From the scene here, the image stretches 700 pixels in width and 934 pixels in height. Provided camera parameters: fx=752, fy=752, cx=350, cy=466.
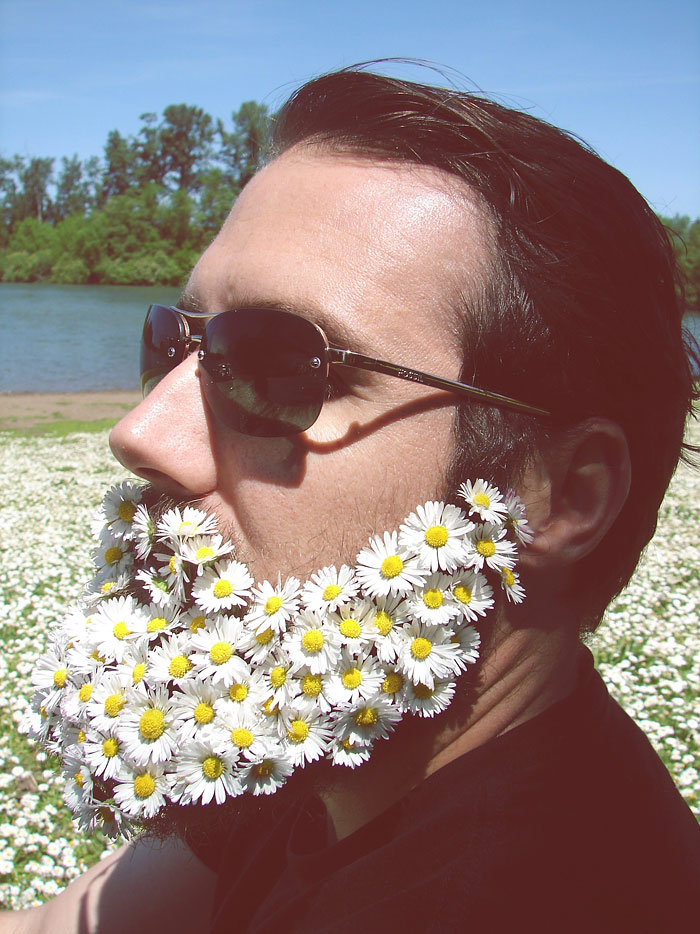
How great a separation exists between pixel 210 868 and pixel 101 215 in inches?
4296

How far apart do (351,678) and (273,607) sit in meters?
0.23

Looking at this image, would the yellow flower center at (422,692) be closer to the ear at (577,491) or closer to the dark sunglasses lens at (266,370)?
the ear at (577,491)

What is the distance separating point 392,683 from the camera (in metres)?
1.62

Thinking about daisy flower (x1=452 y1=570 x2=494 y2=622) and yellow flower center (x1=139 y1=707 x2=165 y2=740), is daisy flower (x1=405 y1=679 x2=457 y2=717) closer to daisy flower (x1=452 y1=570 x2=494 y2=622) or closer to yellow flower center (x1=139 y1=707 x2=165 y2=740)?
daisy flower (x1=452 y1=570 x2=494 y2=622)

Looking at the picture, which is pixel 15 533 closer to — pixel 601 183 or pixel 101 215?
pixel 601 183

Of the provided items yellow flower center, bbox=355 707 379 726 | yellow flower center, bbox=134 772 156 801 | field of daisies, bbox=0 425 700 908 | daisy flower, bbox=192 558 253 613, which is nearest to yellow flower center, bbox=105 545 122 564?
daisy flower, bbox=192 558 253 613

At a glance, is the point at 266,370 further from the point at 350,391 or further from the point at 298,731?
the point at 298,731

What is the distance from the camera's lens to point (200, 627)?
5.57ft

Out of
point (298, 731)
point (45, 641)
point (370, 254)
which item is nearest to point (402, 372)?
point (370, 254)

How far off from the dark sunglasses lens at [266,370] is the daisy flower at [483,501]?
389 mm

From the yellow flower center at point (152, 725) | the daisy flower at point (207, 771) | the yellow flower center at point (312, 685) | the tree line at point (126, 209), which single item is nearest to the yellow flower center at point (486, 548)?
the yellow flower center at point (312, 685)

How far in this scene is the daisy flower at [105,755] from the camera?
1.67 metres

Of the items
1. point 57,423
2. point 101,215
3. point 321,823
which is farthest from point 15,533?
point 101,215

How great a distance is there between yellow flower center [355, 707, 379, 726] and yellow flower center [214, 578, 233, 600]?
38 cm
